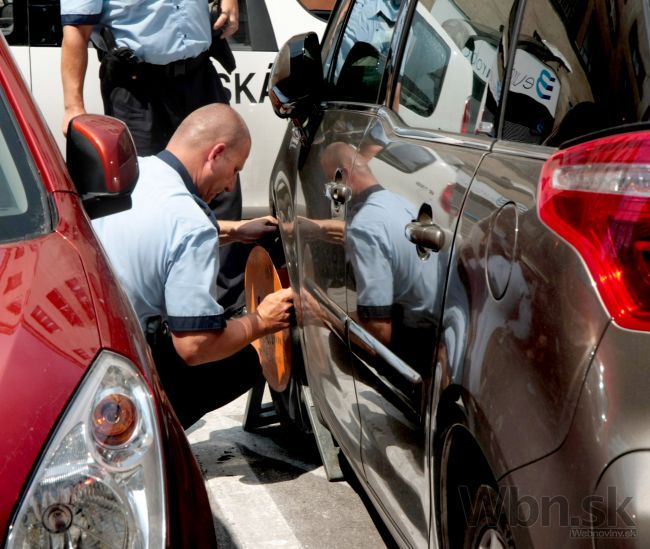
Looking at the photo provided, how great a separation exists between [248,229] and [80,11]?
4.29 ft

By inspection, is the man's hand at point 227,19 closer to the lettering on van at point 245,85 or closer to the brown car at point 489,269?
the lettering on van at point 245,85

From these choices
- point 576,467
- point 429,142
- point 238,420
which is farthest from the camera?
point 238,420

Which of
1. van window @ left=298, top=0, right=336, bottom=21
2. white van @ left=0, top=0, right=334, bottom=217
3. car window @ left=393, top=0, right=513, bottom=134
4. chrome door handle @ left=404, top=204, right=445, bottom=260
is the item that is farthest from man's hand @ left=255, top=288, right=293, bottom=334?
van window @ left=298, top=0, right=336, bottom=21

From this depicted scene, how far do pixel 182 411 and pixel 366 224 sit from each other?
4.31 ft

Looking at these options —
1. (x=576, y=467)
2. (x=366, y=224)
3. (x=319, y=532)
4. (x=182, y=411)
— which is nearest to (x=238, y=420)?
(x=182, y=411)

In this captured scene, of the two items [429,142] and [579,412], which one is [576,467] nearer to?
[579,412]

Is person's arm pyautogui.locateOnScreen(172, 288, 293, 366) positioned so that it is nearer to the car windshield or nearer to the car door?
the car door

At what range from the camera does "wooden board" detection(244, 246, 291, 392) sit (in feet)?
11.9

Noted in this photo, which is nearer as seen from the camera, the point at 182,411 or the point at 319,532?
the point at 319,532

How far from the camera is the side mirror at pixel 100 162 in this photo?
2.35 metres

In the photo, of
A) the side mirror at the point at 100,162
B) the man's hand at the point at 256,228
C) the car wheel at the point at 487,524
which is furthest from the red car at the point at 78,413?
the man's hand at the point at 256,228

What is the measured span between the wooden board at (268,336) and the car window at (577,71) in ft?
5.81

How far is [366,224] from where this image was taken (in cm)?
252

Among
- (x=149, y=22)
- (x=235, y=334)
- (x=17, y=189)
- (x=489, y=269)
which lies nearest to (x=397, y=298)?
(x=489, y=269)
